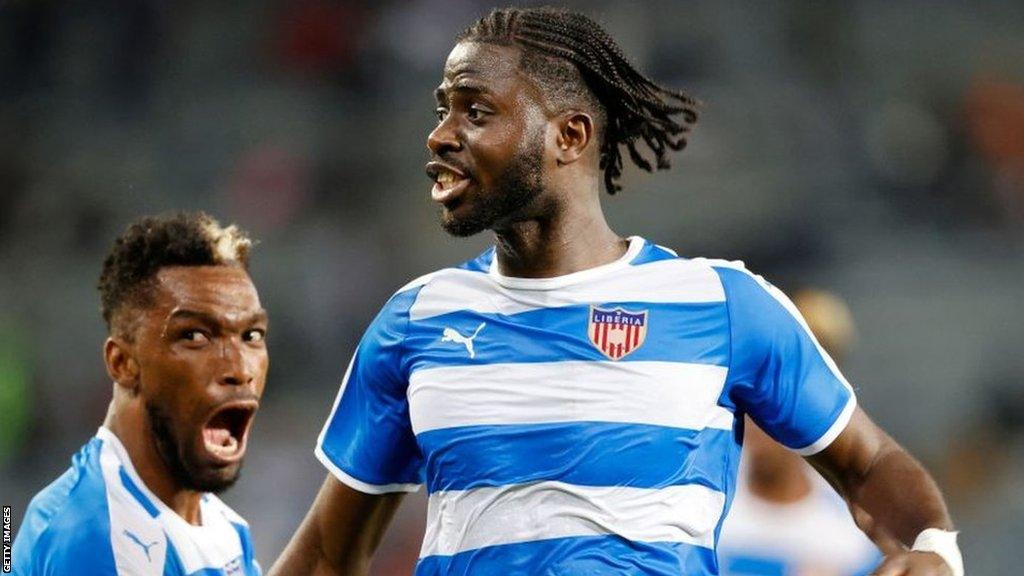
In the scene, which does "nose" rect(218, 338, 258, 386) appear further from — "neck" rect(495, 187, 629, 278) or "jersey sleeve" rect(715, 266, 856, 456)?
"jersey sleeve" rect(715, 266, 856, 456)

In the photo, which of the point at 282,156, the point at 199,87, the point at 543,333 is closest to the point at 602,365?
the point at 543,333

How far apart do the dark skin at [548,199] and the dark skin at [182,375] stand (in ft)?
3.00

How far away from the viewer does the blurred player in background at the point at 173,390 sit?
396cm

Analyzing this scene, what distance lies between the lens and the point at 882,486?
3.38 metres

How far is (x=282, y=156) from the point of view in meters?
10.5

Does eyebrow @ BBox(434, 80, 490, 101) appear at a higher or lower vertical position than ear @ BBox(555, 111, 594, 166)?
higher

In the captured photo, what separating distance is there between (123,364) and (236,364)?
0.97 feet

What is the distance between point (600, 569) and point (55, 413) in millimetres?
6869

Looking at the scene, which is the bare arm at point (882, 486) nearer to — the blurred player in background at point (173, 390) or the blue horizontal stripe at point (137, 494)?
the blurred player in background at point (173, 390)

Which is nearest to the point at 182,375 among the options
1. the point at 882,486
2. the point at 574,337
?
the point at 574,337

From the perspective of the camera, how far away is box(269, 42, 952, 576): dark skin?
11.1 feet

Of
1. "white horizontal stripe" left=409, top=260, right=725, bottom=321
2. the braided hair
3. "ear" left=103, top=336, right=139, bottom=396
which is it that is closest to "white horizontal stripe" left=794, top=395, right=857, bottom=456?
"white horizontal stripe" left=409, top=260, right=725, bottom=321

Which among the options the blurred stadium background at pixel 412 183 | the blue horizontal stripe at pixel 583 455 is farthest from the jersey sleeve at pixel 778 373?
the blurred stadium background at pixel 412 183

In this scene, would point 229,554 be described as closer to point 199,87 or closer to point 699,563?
point 699,563
